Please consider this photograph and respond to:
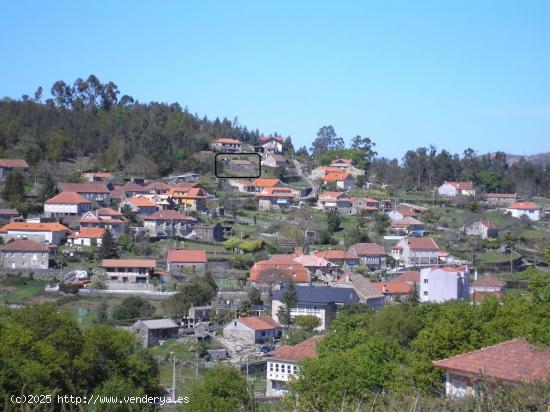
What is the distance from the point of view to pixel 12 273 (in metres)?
21.4

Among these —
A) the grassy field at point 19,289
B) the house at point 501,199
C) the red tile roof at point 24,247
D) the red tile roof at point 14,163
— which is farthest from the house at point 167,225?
the house at point 501,199

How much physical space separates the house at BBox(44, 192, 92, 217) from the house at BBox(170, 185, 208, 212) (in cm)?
309

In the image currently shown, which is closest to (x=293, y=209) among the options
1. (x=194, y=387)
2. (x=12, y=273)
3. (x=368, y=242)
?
(x=368, y=242)

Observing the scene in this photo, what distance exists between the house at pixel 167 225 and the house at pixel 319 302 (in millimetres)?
7801

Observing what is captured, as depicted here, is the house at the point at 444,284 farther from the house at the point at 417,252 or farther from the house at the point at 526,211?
the house at the point at 526,211

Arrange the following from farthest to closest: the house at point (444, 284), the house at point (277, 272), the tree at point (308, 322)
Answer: the house at point (277, 272), the house at point (444, 284), the tree at point (308, 322)

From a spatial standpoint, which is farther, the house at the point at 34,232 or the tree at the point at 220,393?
the house at the point at 34,232

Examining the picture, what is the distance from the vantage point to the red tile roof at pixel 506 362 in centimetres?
627

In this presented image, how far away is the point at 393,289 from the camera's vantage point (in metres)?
20.5

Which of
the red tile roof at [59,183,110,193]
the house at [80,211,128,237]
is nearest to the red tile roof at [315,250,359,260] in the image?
the house at [80,211,128,237]

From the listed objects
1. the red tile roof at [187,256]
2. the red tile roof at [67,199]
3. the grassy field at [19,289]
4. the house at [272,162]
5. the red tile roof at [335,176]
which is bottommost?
the grassy field at [19,289]

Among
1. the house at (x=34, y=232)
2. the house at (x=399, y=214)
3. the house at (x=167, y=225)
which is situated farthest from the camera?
the house at (x=399, y=214)

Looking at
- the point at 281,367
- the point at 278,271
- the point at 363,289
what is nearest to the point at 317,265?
the point at 278,271

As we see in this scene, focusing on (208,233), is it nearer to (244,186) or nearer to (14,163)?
(244,186)
